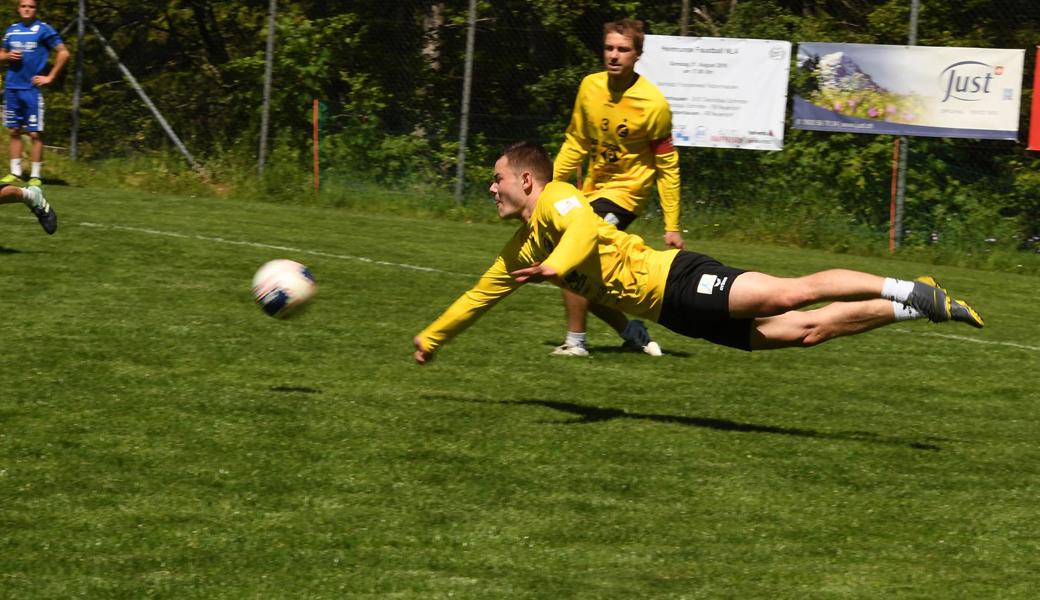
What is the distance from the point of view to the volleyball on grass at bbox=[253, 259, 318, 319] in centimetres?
746

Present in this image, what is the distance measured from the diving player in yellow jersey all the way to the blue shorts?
1146cm

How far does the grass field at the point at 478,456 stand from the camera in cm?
464

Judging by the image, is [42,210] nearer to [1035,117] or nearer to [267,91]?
[267,91]

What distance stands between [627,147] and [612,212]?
45 cm

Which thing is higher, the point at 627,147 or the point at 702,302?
the point at 627,147

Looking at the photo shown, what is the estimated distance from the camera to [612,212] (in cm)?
862

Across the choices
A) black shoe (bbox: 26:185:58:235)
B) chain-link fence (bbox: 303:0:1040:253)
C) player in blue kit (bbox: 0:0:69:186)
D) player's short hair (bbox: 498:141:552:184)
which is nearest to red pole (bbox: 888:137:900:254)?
chain-link fence (bbox: 303:0:1040:253)

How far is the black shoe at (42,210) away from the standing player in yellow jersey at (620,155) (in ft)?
15.7

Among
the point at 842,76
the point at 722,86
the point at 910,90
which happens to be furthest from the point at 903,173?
the point at 722,86

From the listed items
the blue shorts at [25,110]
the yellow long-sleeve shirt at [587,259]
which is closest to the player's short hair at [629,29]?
the yellow long-sleeve shirt at [587,259]

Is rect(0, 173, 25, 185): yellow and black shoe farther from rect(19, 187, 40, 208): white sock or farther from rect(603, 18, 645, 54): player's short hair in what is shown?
rect(603, 18, 645, 54): player's short hair

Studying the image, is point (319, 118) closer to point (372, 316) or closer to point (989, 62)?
point (989, 62)

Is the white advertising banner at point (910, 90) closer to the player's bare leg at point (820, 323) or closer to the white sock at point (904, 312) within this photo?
the player's bare leg at point (820, 323)

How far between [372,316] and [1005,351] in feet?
14.7
